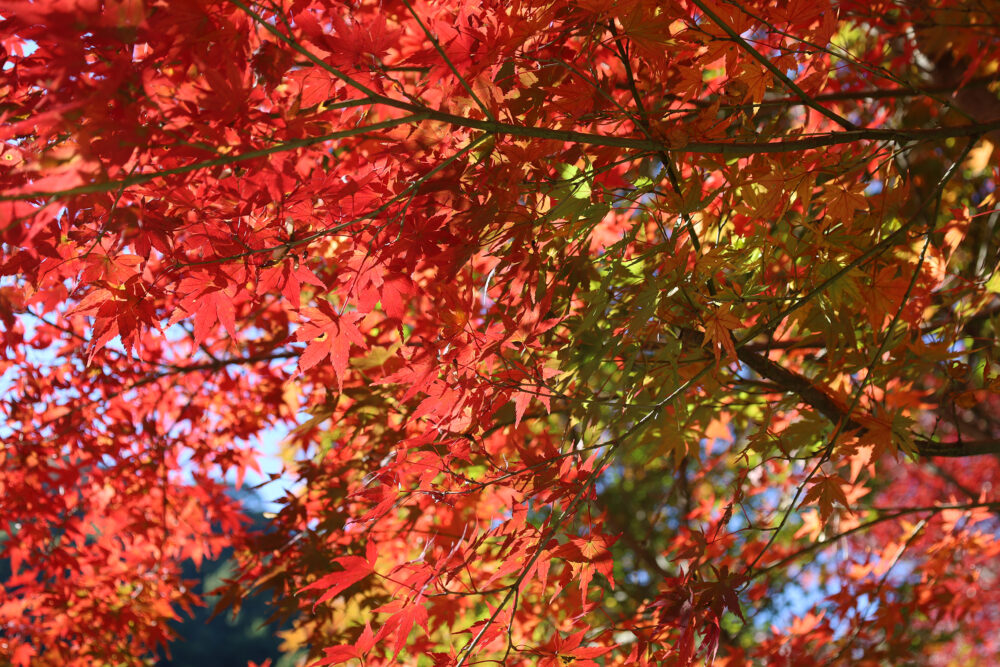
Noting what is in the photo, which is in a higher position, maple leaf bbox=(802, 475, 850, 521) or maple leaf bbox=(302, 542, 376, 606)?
maple leaf bbox=(802, 475, 850, 521)

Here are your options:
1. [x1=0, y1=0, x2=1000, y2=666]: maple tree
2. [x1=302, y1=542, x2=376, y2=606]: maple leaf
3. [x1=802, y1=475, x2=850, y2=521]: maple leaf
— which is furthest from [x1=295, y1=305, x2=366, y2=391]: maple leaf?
[x1=802, y1=475, x2=850, y2=521]: maple leaf

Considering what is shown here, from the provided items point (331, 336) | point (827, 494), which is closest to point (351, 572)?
point (331, 336)

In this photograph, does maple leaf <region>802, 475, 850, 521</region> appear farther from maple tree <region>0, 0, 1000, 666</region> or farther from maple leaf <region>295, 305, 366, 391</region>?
maple leaf <region>295, 305, 366, 391</region>

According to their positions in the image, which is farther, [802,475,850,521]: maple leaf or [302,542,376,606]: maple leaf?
[802,475,850,521]: maple leaf

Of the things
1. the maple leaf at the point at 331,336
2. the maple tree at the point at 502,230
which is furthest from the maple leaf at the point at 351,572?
the maple leaf at the point at 331,336

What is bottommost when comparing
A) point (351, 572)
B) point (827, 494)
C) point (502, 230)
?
point (351, 572)

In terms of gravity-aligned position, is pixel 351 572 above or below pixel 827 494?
below

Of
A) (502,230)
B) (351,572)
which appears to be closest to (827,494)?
(502,230)

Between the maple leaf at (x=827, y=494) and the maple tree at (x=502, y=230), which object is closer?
the maple tree at (x=502, y=230)

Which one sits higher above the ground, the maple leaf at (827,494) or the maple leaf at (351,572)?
the maple leaf at (827,494)

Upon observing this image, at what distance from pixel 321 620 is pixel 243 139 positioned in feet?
6.56

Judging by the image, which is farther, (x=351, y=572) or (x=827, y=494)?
(x=827, y=494)

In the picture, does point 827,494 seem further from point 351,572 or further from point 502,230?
point 351,572

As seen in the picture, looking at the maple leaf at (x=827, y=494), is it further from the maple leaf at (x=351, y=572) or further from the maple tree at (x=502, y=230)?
the maple leaf at (x=351, y=572)
